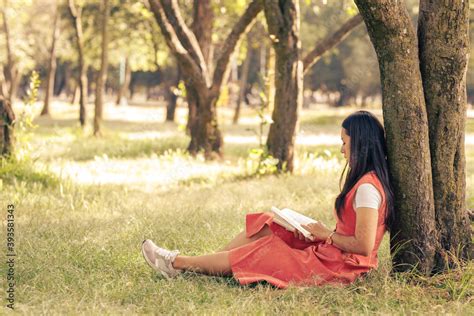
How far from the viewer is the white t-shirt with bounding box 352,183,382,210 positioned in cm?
475

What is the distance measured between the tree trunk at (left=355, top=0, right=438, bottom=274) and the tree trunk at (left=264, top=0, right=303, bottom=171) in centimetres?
588

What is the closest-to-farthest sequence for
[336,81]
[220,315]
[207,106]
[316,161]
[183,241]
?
[220,315], [183,241], [316,161], [207,106], [336,81]

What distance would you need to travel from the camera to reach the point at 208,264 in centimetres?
512

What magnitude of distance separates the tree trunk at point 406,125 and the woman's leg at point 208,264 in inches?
50.2

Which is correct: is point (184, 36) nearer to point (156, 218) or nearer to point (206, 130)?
point (206, 130)

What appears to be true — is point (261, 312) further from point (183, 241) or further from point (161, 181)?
point (161, 181)

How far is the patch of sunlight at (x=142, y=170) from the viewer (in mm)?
10820

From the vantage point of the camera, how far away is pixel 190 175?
37.6 feet

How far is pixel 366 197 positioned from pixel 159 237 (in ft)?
7.77

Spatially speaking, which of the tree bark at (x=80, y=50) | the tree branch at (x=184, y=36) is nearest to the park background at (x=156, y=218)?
the tree branch at (x=184, y=36)

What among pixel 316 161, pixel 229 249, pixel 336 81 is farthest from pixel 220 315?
pixel 336 81

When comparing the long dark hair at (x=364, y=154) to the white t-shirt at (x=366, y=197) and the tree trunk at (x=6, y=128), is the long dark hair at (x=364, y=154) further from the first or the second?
the tree trunk at (x=6, y=128)

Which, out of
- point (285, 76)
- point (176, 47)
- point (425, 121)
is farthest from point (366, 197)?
point (176, 47)

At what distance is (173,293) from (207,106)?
8.71 m
